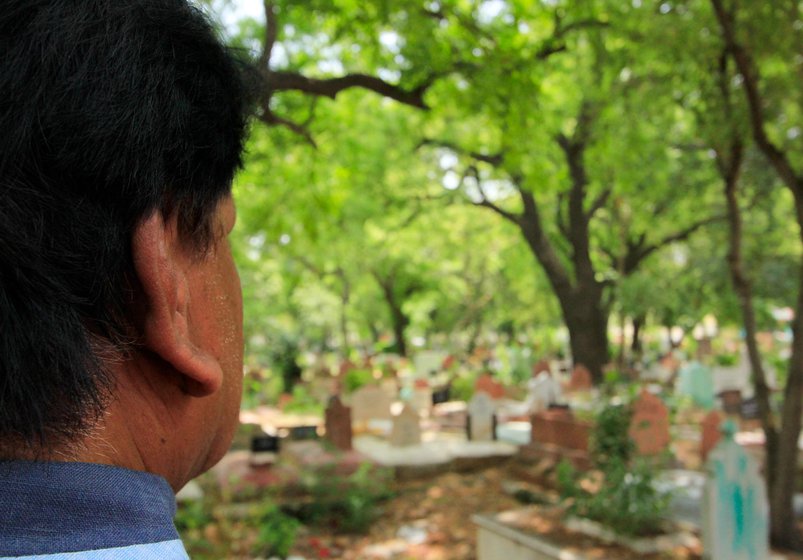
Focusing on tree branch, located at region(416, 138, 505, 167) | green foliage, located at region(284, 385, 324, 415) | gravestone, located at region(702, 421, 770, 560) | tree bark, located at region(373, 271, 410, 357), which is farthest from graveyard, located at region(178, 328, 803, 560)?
tree bark, located at region(373, 271, 410, 357)

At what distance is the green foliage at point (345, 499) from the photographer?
7.61m

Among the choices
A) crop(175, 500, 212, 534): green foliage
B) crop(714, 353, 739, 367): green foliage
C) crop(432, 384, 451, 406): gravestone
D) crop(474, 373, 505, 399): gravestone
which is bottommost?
crop(175, 500, 212, 534): green foliage

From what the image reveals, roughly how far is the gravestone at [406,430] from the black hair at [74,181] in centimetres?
1057

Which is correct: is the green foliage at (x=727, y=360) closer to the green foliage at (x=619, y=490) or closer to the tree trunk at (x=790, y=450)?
the green foliage at (x=619, y=490)

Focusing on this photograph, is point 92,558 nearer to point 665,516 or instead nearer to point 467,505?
point 665,516

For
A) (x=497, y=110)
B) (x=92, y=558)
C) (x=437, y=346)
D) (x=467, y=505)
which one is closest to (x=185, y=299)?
(x=92, y=558)

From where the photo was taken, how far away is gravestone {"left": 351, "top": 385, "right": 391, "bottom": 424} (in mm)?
13789

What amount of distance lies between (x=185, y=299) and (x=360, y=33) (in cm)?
591

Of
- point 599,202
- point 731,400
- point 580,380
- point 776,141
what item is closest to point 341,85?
point 776,141

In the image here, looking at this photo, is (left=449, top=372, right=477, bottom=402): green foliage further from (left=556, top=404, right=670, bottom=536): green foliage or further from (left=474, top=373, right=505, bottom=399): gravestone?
(left=556, top=404, right=670, bottom=536): green foliage

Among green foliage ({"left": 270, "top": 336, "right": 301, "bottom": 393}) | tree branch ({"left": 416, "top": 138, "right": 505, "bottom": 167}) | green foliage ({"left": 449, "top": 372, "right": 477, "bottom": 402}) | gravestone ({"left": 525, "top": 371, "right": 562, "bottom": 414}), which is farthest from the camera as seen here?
green foliage ({"left": 270, "top": 336, "right": 301, "bottom": 393})

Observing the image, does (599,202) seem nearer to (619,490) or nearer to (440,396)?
(440,396)

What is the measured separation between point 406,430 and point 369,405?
9.32ft

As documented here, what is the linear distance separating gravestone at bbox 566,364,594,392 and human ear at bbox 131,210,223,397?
48.9 ft
